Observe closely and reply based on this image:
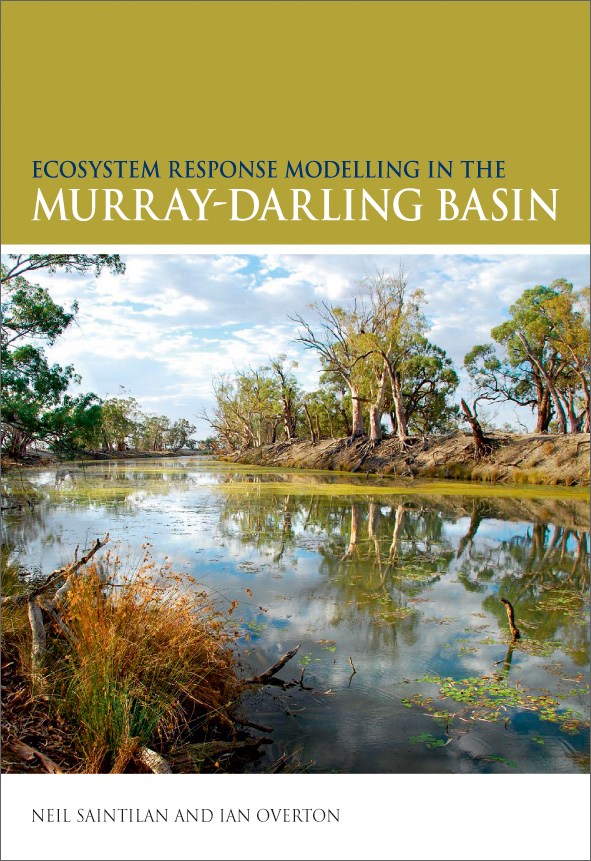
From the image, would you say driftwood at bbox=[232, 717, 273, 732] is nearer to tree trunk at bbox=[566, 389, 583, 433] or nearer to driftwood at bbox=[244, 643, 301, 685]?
driftwood at bbox=[244, 643, 301, 685]

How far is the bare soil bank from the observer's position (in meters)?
21.1

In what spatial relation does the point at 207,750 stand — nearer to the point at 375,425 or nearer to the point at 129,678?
the point at 129,678

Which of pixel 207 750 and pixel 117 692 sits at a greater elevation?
pixel 117 692

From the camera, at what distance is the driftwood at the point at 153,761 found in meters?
2.66

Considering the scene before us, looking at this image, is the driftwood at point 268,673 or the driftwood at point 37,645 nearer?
the driftwood at point 37,645

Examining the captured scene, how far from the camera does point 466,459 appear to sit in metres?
24.4

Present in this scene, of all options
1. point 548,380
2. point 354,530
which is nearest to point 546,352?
point 548,380

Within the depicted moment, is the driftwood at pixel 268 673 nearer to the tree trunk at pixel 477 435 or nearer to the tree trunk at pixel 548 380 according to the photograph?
the tree trunk at pixel 477 435

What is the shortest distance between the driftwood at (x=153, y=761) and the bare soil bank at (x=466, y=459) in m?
20.0

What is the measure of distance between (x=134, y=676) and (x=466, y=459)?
22.9 meters

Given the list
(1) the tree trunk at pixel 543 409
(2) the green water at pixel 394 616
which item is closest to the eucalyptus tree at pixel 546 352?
(1) the tree trunk at pixel 543 409

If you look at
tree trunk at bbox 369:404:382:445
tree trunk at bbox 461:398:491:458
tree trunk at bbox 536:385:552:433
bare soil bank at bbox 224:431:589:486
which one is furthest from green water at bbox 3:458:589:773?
tree trunk at bbox 369:404:382:445

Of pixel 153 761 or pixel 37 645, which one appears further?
pixel 37 645

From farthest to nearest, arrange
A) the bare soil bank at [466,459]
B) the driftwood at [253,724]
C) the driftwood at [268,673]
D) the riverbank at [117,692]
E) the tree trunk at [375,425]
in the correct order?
the tree trunk at [375,425] → the bare soil bank at [466,459] → the driftwood at [268,673] → the driftwood at [253,724] → the riverbank at [117,692]
